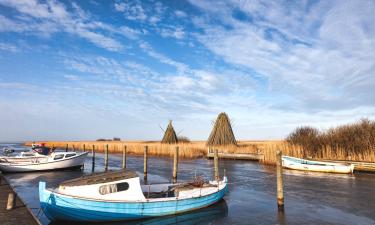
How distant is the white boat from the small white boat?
2132 centimetres

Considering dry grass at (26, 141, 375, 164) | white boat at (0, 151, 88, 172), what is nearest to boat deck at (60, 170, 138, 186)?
white boat at (0, 151, 88, 172)

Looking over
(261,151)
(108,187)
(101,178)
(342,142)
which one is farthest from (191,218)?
(261,151)

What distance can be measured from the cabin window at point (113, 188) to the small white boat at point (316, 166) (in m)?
20.5

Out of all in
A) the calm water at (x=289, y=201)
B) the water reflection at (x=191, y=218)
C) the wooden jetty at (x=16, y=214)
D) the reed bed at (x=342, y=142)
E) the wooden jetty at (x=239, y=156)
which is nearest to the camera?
the wooden jetty at (x=16, y=214)

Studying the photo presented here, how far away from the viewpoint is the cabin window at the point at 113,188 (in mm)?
13109

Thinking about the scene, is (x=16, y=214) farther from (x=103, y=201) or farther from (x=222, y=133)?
(x=222, y=133)

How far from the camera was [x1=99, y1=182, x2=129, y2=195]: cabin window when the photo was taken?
1311 centimetres

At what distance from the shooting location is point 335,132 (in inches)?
1266

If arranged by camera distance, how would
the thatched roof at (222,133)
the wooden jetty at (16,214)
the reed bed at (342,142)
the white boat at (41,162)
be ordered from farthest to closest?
the thatched roof at (222,133), the white boat at (41,162), the reed bed at (342,142), the wooden jetty at (16,214)

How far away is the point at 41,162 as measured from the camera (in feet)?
98.4

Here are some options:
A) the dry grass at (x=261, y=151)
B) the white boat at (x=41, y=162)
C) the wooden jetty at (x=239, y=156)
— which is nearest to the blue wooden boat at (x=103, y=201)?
the white boat at (x=41, y=162)

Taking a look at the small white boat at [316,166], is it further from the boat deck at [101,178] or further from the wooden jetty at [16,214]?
the wooden jetty at [16,214]

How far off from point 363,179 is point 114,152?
150 ft

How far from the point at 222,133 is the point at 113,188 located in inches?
1386
